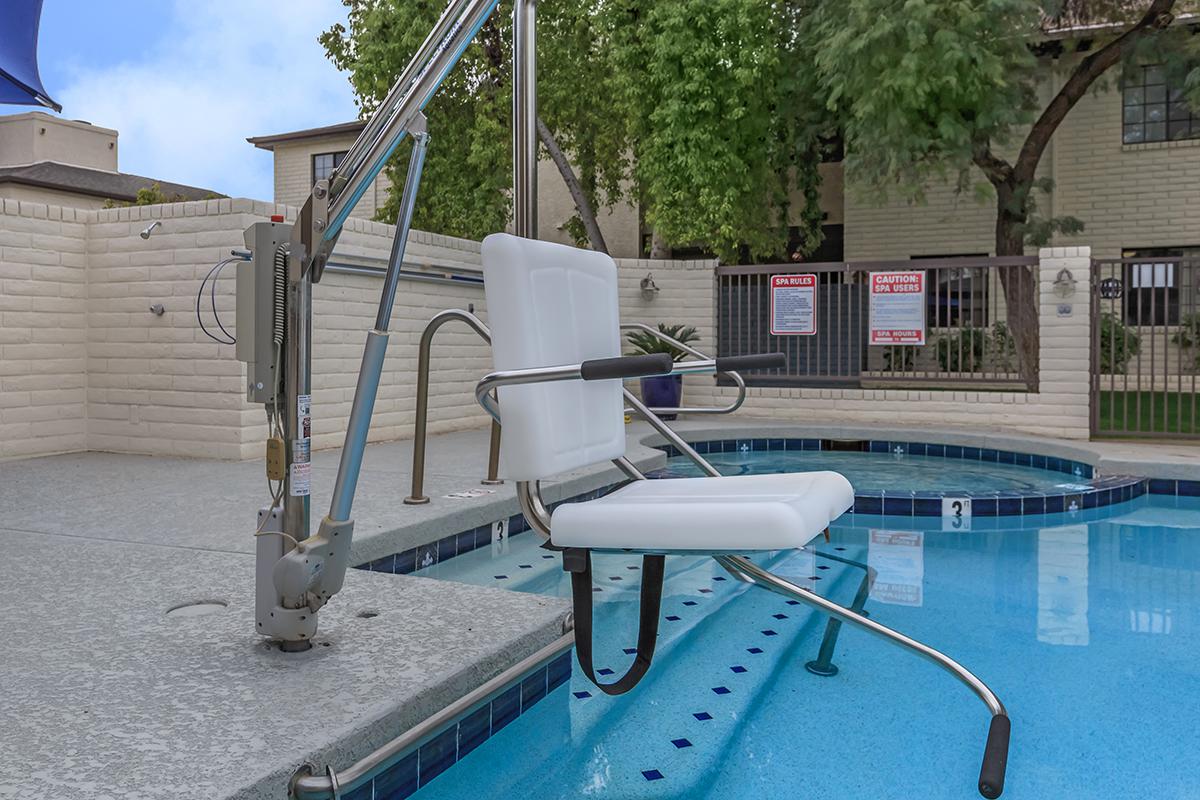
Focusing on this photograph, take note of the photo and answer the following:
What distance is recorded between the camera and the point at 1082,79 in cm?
1015

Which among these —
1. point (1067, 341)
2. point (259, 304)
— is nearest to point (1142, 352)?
point (1067, 341)

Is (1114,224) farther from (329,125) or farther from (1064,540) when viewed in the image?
(329,125)

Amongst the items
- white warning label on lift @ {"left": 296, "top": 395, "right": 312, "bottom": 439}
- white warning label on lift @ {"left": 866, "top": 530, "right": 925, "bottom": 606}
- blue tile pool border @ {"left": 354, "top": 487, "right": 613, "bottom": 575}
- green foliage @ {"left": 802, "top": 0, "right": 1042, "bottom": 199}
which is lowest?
white warning label on lift @ {"left": 866, "top": 530, "right": 925, "bottom": 606}

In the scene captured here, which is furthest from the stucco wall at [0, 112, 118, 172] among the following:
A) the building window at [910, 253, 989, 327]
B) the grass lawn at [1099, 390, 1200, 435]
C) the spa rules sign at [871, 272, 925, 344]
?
the grass lawn at [1099, 390, 1200, 435]

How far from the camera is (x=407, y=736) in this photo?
1599mm

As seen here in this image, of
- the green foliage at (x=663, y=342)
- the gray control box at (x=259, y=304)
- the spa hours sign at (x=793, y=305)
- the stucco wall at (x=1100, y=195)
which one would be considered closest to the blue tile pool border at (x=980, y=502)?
the gray control box at (x=259, y=304)

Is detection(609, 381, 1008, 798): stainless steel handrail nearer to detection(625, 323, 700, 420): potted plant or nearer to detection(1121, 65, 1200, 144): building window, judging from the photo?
detection(625, 323, 700, 420): potted plant

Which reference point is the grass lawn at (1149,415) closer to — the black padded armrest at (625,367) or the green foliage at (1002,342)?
the green foliage at (1002,342)

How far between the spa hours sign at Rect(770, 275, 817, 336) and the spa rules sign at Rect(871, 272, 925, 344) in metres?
0.57

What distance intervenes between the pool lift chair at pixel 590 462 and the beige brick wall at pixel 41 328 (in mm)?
4331

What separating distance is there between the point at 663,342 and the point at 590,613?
20.9 feet

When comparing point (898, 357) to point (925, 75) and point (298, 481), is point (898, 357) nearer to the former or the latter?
point (925, 75)

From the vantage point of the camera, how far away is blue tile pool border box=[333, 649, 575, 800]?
1667 mm

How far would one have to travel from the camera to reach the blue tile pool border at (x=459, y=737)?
5.47ft
